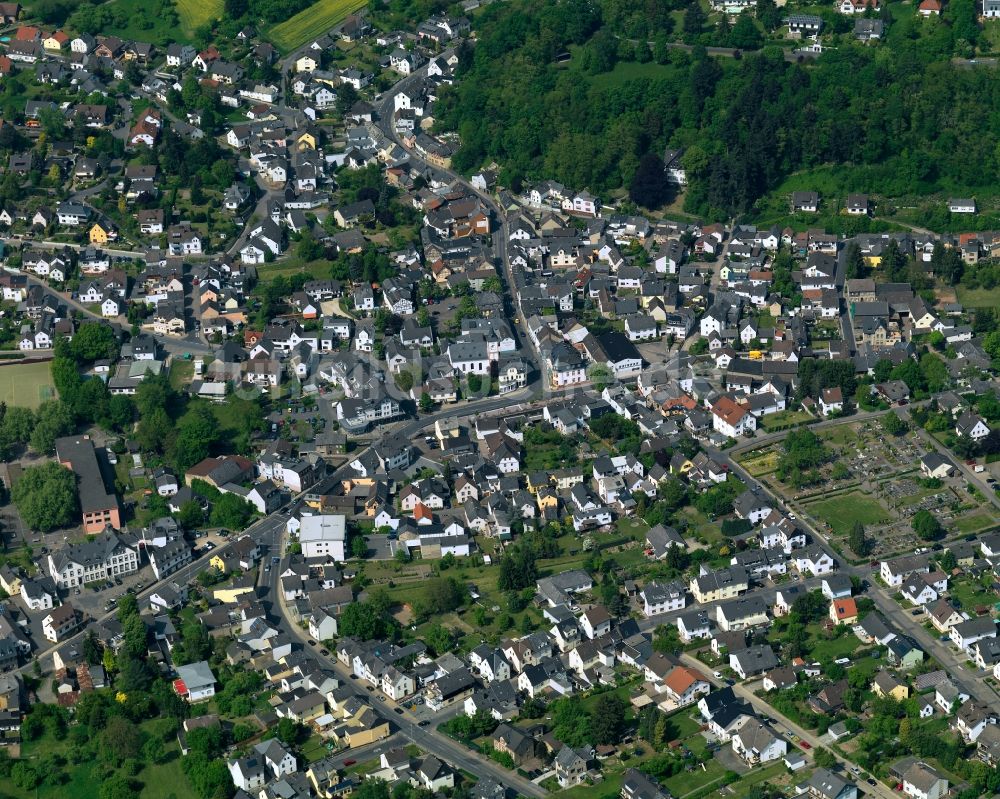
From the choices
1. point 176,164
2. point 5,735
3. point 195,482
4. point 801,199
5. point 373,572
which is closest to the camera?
point 5,735

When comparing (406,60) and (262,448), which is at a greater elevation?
(406,60)

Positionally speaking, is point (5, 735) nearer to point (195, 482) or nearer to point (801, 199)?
point (195, 482)

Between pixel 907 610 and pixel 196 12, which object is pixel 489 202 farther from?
pixel 907 610

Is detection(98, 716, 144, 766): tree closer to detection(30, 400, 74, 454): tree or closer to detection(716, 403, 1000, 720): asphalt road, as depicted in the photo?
detection(30, 400, 74, 454): tree

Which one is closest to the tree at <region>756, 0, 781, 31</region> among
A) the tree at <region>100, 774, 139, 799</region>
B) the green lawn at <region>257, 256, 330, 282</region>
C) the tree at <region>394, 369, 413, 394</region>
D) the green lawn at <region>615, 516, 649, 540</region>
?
the green lawn at <region>257, 256, 330, 282</region>

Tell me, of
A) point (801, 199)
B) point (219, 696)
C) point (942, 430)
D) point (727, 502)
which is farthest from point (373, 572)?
point (801, 199)

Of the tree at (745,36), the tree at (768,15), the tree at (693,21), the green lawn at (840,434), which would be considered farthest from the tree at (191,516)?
the tree at (768,15)
